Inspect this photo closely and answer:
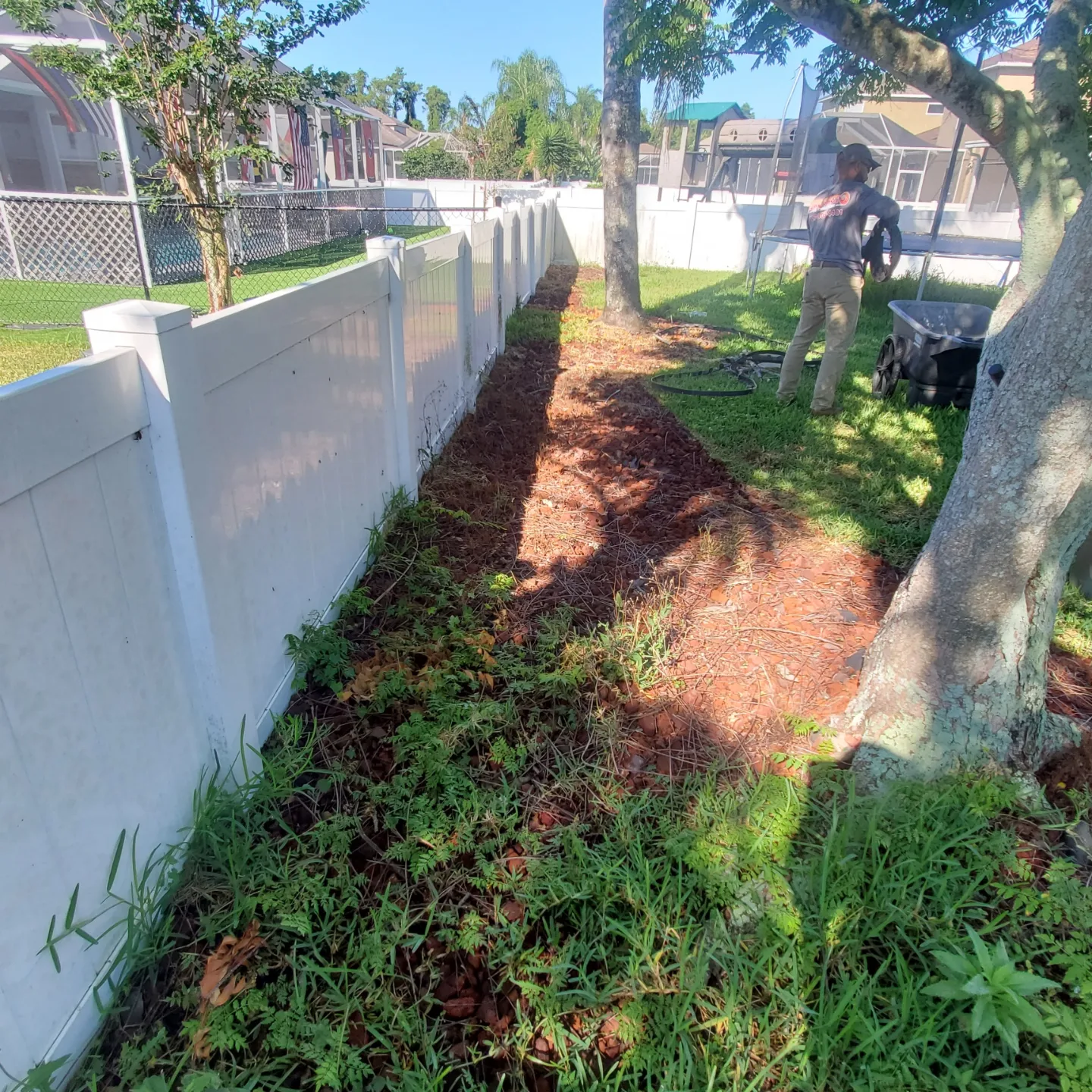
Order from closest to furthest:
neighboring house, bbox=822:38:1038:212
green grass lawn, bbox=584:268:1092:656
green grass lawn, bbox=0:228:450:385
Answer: green grass lawn, bbox=584:268:1092:656
green grass lawn, bbox=0:228:450:385
neighboring house, bbox=822:38:1038:212

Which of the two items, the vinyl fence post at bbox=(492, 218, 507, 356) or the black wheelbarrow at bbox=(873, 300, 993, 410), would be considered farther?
the vinyl fence post at bbox=(492, 218, 507, 356)

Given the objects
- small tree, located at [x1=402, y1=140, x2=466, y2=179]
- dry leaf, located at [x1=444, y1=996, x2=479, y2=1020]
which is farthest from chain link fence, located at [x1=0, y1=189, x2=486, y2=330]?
small tree, located at [x1=402, y1=140, x2=466, y2=179]

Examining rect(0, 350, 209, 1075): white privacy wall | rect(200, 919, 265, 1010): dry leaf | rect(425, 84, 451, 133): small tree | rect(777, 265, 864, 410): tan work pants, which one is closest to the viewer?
rect(0, 350, 209, 1075): white privacy wall

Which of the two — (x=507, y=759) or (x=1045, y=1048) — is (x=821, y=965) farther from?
(x=507, y=759)

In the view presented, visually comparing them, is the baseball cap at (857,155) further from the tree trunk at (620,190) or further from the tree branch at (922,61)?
the tree trunk at (620,190)

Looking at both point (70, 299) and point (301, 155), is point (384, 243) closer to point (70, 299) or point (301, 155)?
point (70, 299)

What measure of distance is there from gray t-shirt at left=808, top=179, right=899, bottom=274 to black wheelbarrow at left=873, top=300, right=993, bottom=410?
0.96 meters

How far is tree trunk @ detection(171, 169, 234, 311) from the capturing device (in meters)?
8.48

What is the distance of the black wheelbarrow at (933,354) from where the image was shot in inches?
245

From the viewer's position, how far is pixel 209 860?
1960 mm

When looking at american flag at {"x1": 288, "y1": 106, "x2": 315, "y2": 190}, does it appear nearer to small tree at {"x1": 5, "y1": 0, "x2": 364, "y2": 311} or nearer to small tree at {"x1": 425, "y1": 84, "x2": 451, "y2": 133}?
small tree at {"x1": 5, "y1": 0, "x2": 364, "y2": 311}

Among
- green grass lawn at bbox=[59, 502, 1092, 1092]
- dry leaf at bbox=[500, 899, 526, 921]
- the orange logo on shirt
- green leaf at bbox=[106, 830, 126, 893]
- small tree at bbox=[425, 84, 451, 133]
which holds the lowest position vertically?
dry leaf at bbox=[500, 899, 526, 921]

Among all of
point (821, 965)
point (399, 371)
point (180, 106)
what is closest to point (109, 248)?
point (180, 106)

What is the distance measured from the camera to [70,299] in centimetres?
973
